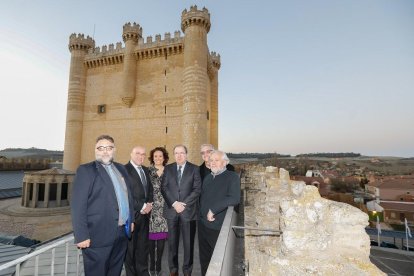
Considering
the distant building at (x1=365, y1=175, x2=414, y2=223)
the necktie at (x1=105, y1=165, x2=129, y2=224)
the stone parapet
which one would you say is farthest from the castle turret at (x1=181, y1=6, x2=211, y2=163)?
the distant building at (x1=365, y1=175, x2=414, y2=223)

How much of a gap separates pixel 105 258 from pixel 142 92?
21391 millimetres

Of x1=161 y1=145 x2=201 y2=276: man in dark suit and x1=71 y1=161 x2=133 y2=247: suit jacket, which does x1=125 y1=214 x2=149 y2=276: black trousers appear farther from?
x1=71 y1=161 x2=133 y2=247: suit jacket

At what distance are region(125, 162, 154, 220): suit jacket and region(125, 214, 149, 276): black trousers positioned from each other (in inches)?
8.2

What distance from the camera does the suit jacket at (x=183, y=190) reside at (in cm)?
404

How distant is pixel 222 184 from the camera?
3.70 m

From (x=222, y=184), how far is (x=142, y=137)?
19.5 metres

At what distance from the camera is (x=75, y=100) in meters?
24.5

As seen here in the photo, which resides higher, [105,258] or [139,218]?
[139,218]

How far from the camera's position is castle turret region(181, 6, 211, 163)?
743 inches

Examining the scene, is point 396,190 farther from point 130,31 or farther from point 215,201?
point 215,201

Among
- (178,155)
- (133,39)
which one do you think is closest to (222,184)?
(178,155)

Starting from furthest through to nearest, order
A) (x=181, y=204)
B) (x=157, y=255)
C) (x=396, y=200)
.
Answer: (x=396, y=200)
(x=157, y=255)
(x=181, y=204)

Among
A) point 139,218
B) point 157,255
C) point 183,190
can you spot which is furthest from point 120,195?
point 157,255

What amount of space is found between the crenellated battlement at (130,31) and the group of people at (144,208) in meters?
21.5
